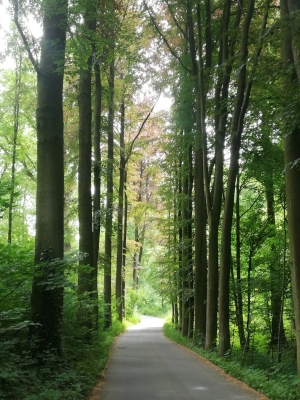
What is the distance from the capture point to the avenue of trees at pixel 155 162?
7.57 metres

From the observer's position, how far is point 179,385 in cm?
819

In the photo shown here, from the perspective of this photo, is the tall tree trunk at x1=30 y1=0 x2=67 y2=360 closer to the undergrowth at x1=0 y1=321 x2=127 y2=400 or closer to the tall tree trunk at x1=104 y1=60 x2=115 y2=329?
the undergrowth at x1=0 y1=321 x2=127 y2=400

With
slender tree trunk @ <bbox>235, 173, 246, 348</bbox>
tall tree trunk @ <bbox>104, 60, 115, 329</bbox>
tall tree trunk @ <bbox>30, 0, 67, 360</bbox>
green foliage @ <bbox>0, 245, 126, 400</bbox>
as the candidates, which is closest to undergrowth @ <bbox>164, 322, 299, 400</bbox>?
slender tree trunk @ <bbox>235, 173, 246, 348</bbox>

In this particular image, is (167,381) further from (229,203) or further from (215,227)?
(215,227)

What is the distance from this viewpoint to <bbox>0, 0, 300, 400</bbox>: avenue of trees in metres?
7.57

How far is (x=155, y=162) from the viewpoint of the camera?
2264cm

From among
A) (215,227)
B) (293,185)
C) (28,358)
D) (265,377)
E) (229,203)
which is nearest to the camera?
(28,358)

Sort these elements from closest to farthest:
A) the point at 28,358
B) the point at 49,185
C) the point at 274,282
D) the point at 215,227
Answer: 1. the point at 28,358
2. the point at 49,185
3. the point at 215,227
4. the point at 274,282

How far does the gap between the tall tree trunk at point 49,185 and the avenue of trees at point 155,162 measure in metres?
0.03

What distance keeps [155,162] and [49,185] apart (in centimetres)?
1498

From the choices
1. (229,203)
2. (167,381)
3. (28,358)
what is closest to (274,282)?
(229,203)

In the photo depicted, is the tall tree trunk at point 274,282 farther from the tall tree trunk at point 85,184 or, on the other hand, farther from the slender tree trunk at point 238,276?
the tall tree trunk at point 85,184

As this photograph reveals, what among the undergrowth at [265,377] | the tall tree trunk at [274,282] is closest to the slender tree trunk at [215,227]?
the undergrowth at [265,377]

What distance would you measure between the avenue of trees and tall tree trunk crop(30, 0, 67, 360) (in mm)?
28
